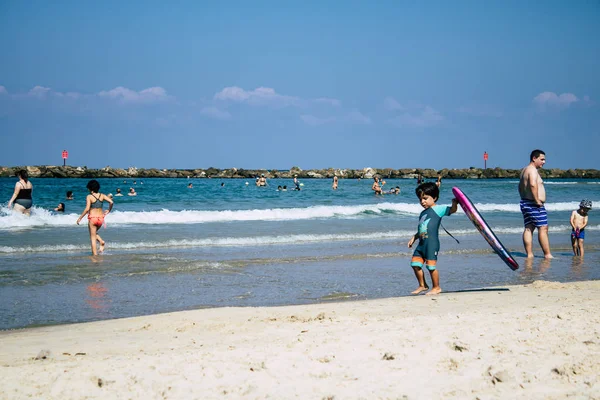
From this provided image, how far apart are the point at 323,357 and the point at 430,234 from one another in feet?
11.3

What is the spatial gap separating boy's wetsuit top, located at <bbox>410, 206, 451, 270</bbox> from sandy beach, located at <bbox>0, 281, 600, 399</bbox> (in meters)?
1.50

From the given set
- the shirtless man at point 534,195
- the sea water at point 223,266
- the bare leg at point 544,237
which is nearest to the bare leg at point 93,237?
the sea water at point 223,266

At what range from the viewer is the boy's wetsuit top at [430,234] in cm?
688

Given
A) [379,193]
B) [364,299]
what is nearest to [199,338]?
[364,299]

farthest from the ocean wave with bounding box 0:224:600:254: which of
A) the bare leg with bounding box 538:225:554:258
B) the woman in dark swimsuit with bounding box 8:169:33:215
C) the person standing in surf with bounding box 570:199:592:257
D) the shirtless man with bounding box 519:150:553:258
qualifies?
the shirtless man with bounding box 519:150:553:258

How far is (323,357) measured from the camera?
382cm

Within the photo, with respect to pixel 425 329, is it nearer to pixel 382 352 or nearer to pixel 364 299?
pixel 382 352

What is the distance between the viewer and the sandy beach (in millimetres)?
3346

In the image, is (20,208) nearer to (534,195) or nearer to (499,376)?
(534,195)

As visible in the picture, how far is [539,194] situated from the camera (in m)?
10.2

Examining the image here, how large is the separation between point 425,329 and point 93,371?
Answer: 2.44 meters

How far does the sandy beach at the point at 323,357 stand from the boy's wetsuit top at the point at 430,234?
4.92 ft

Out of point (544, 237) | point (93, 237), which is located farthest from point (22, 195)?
point (544, 237)

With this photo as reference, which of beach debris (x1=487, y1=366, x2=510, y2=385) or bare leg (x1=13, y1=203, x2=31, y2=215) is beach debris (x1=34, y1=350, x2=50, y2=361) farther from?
bare leg (x1=13, y1=203, x2=31, y2=215)
